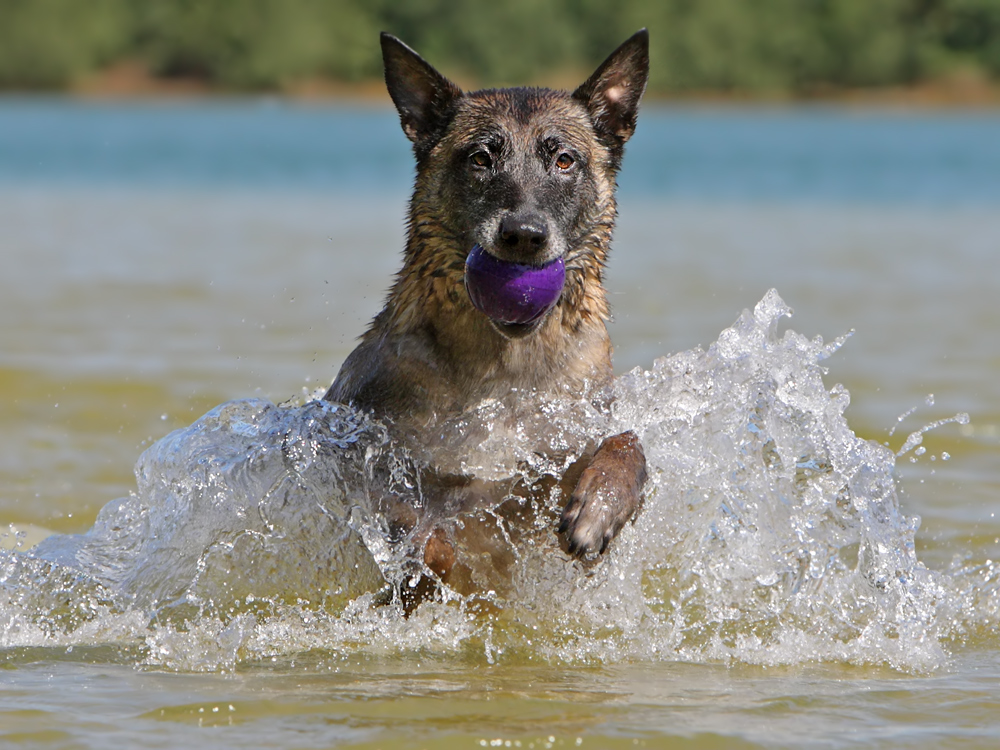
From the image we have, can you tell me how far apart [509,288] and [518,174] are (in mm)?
617

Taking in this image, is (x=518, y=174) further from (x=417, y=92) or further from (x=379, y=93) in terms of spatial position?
(x=379, y=93)

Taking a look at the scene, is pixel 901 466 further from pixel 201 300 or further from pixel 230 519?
pixel 201 300

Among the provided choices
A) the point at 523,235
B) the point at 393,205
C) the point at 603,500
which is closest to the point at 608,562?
the point at 603,500

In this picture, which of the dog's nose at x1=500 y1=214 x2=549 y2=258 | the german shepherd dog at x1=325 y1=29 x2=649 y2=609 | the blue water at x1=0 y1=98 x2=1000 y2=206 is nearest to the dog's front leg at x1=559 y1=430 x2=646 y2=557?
the german shepherd dog at x1=325 y1=29 x2=649 y2=609

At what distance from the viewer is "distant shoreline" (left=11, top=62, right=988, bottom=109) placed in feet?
211

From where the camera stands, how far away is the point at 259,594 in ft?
18.8

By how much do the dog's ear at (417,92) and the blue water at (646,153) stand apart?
22230mm

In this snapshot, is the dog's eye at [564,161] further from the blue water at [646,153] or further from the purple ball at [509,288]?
the blue water at [646,153]

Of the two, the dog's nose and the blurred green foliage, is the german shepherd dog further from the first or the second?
the blurred green foliage

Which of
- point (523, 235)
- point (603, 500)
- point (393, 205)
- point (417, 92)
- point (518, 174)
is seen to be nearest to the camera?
point (603, 500)

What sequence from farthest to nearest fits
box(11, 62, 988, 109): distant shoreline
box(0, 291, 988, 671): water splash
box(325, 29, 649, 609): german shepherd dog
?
1. box(11, 62, 988, 109): distant shoreline
2. box(325, 29, 649, 609): german shepherd dog
3. box(0, 291, 988, 671): water splash

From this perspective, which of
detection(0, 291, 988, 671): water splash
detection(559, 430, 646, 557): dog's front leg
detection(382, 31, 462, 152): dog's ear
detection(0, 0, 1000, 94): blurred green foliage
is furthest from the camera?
detection(0, 0, 1000, 94): blurred green foliage

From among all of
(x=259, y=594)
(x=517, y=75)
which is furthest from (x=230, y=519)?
(x=517, y=75)

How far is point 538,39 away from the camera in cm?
5031
